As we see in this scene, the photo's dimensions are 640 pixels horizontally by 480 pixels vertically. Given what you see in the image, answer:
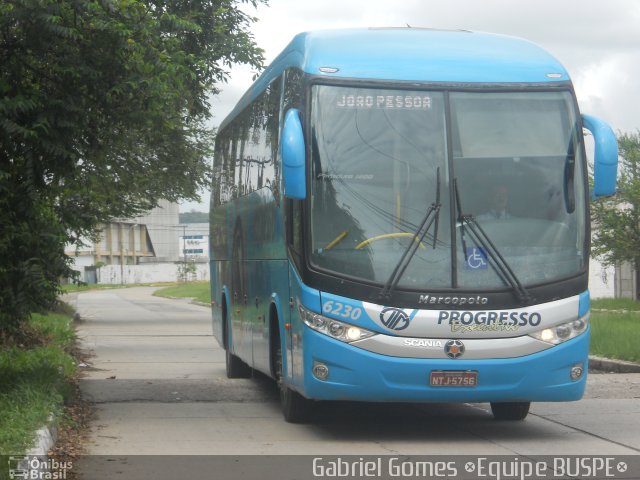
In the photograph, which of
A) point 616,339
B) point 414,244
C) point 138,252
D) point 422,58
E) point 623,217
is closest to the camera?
point 414,244

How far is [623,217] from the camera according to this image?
30297 mm

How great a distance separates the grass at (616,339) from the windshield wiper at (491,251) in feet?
25.5

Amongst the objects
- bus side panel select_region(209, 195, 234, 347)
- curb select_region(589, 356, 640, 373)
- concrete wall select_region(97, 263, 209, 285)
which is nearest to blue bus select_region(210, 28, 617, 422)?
bus side panel select_region(209, 195, 234, 347)

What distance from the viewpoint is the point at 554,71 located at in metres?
10.1

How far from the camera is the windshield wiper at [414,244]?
30.6ft

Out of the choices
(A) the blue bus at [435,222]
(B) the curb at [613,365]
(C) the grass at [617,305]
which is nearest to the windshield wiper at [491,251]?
(A) the blue bus at [435,222]

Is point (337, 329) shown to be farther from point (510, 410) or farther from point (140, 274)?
point (140, 274)

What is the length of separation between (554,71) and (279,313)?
11.1ft

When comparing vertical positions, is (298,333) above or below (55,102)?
below

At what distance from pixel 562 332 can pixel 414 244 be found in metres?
1.46

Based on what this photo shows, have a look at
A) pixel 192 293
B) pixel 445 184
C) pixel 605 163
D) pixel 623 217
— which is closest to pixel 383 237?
pixel 445 184

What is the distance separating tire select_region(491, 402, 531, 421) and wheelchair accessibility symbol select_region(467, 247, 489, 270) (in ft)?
6.52

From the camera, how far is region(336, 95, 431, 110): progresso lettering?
9.82 meters

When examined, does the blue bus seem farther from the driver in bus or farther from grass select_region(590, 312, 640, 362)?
grass select_region(590, 312, 640, 362)
